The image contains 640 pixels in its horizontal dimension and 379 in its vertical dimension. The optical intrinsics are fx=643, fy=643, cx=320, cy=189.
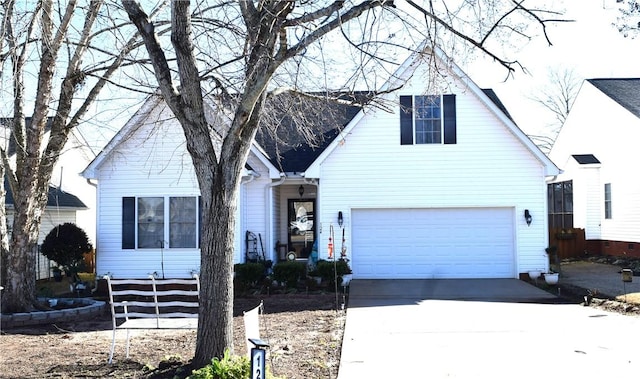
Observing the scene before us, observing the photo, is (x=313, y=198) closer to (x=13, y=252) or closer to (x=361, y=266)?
(x=361, y=266)

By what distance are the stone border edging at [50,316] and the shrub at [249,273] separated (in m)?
3.81

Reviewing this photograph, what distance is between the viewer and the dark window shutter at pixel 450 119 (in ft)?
57.4

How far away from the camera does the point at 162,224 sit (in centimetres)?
1728

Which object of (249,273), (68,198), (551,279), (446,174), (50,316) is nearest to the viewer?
(50,316)

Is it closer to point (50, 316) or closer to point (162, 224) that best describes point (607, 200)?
point (162, 224)

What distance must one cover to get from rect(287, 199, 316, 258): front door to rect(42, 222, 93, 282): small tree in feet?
19.5

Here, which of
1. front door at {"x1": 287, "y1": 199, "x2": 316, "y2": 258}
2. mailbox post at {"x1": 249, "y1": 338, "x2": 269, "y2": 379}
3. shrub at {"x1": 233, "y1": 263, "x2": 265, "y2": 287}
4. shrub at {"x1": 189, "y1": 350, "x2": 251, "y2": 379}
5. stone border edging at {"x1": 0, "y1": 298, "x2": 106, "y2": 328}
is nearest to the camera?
mailbox post at {"x1": 249, "y1": 338, "x2": 269, "y2": 379}

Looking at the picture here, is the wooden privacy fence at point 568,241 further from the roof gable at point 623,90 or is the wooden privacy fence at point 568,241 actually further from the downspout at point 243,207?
the downspout at point 243,207

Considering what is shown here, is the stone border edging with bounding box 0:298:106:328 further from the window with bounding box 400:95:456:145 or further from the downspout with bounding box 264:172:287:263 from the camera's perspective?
the window with bounding box 400:95:456:145

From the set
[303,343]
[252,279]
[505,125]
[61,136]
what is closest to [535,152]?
[505,125]

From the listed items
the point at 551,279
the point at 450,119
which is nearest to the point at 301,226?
the point at 450,119

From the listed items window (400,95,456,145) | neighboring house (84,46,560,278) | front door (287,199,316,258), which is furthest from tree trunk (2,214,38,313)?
window (400,95,456,145)

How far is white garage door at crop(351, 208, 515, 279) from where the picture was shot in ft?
58.1

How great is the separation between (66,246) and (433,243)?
9.93 m
